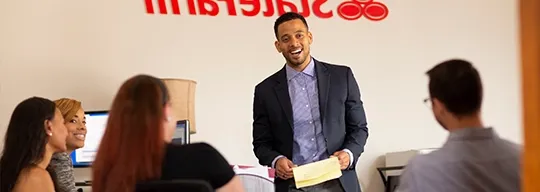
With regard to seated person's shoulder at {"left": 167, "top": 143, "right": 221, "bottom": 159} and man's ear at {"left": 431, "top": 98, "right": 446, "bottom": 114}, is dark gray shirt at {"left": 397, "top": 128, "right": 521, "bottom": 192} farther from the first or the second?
seated person's shoulder at {"left": 167, "top": 143, "right": 221, "bottom": 159}

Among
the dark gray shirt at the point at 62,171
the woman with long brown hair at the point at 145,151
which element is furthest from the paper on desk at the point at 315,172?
the dark gray shirt at the point at 62,171

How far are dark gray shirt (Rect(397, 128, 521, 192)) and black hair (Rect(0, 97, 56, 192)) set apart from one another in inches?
66.3

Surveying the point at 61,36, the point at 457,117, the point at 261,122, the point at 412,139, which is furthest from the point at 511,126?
the point at 457,117

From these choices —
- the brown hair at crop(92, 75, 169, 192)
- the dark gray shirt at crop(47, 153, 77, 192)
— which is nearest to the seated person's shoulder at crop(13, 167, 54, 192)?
the dark gray shirt at crop(47, 153, 77, 192)

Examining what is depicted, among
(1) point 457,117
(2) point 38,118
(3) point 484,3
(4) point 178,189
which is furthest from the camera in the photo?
(3) point 484,3

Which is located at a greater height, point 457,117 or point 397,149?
point 457,117

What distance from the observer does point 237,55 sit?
4.88m

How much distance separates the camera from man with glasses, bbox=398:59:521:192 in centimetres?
193

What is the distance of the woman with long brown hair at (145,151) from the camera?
204 centimetres

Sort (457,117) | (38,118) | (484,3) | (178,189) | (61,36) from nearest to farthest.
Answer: (178,189)
(457,117)
(38,118)
(61,36)
(484,3)

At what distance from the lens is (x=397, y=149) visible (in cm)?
501

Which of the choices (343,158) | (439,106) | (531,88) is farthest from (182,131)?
(531,88)

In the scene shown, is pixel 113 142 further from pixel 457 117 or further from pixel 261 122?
pixel 261 122

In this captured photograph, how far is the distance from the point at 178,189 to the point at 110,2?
3121 millimetres
